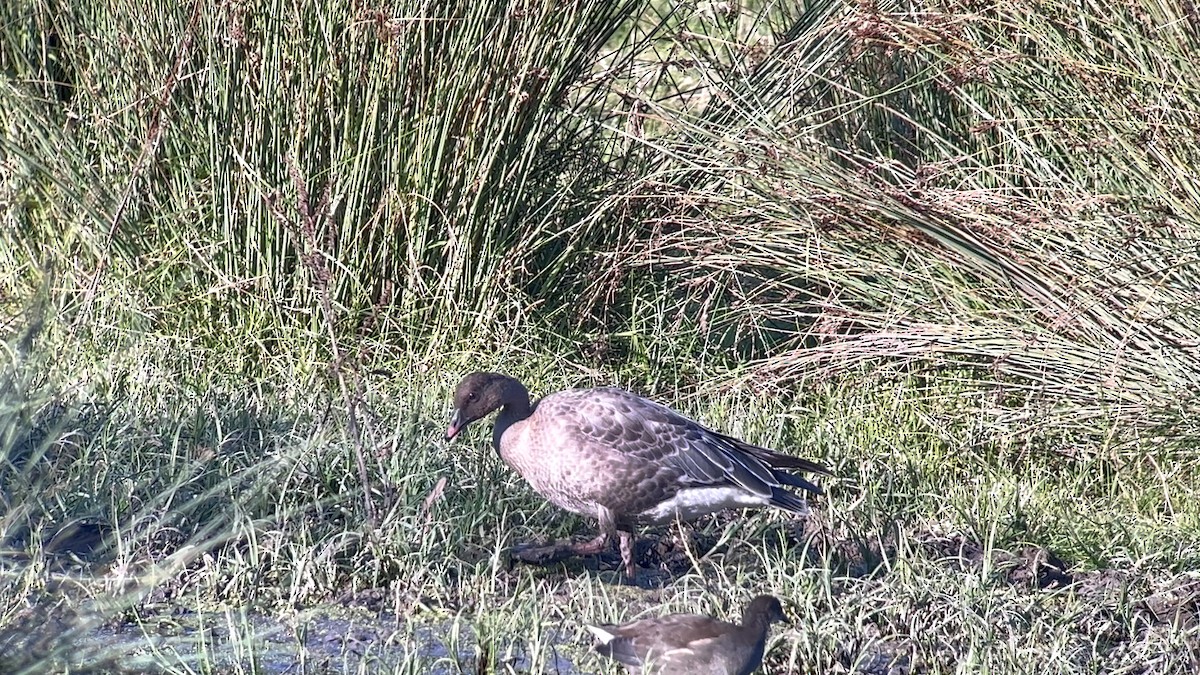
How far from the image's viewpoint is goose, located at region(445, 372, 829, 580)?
13.8 ft

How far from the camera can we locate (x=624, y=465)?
13.7ft

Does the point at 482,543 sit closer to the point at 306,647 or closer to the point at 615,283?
the point at 306,647

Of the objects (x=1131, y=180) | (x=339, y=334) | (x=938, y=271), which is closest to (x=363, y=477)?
(x=339, y=334)

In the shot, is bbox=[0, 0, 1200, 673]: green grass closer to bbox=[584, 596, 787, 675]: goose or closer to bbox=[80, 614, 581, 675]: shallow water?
bbox=[80, 614, 581, 675]: shallow water

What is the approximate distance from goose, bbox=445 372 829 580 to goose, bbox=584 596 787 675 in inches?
30.2

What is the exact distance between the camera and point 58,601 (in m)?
3.46

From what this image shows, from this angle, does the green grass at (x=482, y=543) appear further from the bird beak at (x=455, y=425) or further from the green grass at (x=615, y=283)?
the bird beak at (x=455, y=425)

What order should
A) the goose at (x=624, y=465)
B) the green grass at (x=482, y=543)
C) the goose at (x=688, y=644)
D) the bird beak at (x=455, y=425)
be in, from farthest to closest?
the bird beak at (x=455, y=425), the goose at (x=624, y=465), the green grass at (x=482, y=543), the goose at (x=688, y=644)

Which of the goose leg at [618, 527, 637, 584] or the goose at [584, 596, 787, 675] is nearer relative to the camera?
the goose at [584, 596, 787, 675]

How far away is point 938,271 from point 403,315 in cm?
192

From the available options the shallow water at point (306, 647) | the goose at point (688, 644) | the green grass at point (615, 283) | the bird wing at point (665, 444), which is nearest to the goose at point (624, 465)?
the bird wing at point (665, 444)

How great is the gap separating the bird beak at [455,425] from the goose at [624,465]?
0.34 ft

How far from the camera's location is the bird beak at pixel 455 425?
4.47 m

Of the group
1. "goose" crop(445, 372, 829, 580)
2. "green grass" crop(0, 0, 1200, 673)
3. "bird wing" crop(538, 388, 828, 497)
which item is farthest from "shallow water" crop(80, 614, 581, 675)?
"bird wing" crop(538, 388, 828, 497)
